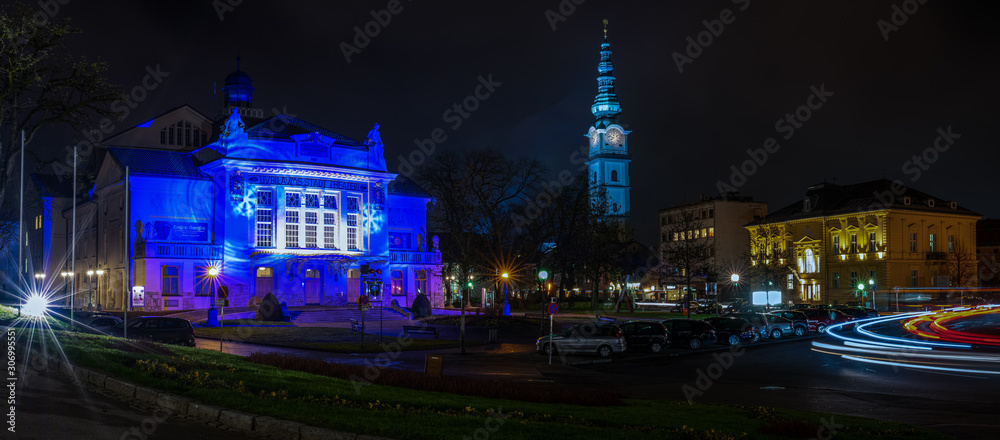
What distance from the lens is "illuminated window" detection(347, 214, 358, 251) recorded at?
71.8m

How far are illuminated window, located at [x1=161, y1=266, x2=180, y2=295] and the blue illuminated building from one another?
8cm

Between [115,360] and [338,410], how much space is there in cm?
732

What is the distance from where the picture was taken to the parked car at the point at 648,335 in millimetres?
35438

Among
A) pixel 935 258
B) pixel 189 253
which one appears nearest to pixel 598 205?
pixel 189 253

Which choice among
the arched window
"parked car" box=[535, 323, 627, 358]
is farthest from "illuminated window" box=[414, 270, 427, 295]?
the arched window

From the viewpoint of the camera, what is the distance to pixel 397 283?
7481 centimetres

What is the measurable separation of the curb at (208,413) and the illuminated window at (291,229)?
2050 inches

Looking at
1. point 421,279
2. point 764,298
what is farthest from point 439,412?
point 421,279

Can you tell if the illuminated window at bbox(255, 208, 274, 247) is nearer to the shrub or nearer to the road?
the road

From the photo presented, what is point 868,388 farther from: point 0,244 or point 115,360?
point 0,244

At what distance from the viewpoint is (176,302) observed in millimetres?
62312

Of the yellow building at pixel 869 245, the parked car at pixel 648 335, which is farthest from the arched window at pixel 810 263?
the parked car at pixel 648 335

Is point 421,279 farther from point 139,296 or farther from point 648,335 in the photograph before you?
point 648,335

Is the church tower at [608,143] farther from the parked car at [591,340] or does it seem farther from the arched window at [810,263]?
the parked car at [591,340]
